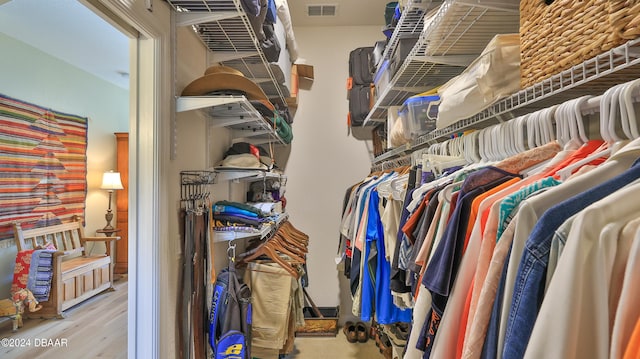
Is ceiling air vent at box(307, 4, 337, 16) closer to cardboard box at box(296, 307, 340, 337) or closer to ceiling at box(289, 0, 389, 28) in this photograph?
ceiling at box(289, 0, 389, 28)

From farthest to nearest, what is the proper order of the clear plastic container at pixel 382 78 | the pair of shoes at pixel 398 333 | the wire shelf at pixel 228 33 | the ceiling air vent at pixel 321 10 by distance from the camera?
the ceiling air vent at pixel 321 10 < the clear plastic container at pixel 382 78 < the pair of shoes at pixel 398 333 < the wire shelf at pixel 228 33

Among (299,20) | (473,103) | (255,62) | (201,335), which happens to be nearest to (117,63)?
(255,62)

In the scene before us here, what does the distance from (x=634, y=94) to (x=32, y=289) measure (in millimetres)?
1603

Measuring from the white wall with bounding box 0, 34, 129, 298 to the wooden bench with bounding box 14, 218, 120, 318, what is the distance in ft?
0.25

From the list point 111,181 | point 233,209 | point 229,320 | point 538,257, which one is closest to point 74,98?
point 111,181

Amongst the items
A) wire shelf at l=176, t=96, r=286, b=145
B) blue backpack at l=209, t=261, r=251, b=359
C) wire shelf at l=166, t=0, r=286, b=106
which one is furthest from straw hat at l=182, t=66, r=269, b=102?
blue backpack at l=209, t=261, r=251, b=359

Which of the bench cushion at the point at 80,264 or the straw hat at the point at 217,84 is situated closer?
the bench cushion at the point at 80,264

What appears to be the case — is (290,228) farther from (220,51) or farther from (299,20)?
(299,20)

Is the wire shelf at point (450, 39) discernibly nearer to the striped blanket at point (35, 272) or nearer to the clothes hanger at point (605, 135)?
the clothes hanger at point (605, 135)

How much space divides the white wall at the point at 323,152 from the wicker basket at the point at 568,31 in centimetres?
249

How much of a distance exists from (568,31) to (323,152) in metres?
2.71

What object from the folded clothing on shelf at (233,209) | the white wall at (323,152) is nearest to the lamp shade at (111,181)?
the folded clothing on shelf at (233,209)

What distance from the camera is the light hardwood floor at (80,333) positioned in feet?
3.34

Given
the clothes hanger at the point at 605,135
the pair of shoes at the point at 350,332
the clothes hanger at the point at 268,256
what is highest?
the clothes hanger at the point at 605,135
